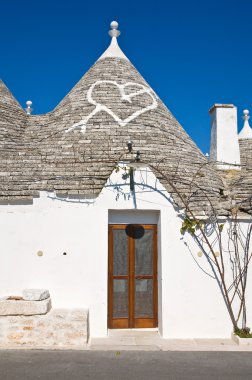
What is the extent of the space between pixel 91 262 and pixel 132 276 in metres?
1.01

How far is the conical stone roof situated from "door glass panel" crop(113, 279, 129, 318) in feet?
6.62

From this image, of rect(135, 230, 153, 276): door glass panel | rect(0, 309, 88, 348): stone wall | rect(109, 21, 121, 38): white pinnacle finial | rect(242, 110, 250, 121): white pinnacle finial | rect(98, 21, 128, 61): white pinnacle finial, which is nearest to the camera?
rect(0, 309, 88, 348): stone wall

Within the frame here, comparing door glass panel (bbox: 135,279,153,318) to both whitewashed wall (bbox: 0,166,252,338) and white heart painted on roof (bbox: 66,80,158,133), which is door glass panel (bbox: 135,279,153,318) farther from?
white heart painted on roof (bbox: 66,80,158,133)

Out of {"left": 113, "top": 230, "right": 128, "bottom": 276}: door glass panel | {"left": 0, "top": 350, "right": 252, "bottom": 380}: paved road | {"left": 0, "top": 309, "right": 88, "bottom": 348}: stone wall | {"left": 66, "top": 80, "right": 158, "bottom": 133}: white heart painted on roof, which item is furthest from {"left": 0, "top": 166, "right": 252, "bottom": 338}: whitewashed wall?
{"left": 66, "top": 80, "right": 158, "bottom": 133}: white heart painted on roof

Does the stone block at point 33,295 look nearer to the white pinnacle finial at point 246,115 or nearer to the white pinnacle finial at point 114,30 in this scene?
the white pinnacle finial at point 114,30

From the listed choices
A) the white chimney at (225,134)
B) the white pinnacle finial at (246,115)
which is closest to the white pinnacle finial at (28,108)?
the white chimney at (225,134)

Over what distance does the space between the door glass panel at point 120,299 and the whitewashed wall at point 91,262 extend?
522 millimetres

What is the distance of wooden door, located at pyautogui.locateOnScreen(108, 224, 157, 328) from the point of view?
26.8 ft

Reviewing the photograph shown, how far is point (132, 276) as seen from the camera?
8234 millimetres

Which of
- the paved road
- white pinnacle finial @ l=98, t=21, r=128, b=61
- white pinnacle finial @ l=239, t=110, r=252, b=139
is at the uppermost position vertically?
white pinnacle finial @ l=98, t=21, r=128, b=61

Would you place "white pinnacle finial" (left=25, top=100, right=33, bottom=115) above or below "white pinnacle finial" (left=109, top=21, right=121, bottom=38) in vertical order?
below

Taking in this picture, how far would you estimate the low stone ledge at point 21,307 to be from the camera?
689 centimetres

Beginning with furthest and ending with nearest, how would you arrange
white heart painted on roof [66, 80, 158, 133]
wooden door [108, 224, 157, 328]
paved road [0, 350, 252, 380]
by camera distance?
white heart painted on roof [66, 80, 158, 133]
wooden door [108, 224, 157, 328]
paved road [0, 350, 252, 380]

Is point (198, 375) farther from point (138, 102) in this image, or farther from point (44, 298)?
point (138, 102)
